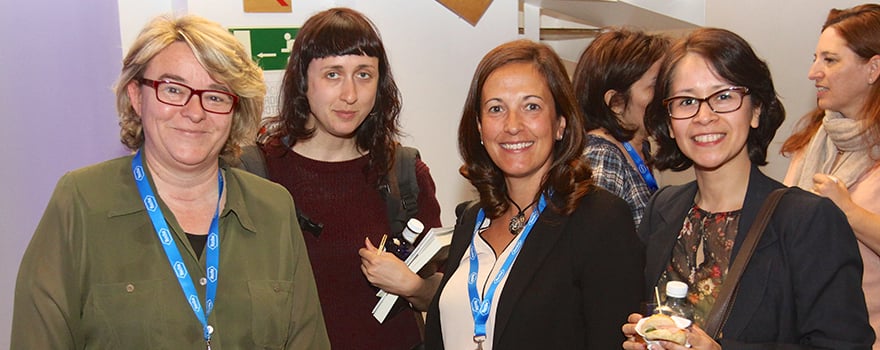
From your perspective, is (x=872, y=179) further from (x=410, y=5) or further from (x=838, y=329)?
(x=410, y=5)

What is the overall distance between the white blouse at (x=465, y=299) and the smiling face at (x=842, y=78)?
1.79 metres

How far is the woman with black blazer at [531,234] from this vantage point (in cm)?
196

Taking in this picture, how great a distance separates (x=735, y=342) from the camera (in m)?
1.82

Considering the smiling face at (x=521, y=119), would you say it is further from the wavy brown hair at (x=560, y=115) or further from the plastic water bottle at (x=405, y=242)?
the plastic water bottle at (x=405, y=242)

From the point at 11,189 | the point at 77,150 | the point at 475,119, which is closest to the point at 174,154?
the point at 475,119

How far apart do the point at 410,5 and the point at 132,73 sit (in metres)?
2.94

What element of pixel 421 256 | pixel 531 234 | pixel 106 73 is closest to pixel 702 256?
pixel 531 234

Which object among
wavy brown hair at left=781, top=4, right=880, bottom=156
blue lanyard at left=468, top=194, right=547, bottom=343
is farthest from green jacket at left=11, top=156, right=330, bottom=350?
wavy brown hair at left=781, top=4, right=880, bottom=156

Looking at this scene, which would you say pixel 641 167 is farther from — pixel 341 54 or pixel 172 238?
pixel 172 238

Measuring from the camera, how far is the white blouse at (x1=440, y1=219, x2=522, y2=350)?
2064 mm

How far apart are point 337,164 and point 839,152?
2.07 metres

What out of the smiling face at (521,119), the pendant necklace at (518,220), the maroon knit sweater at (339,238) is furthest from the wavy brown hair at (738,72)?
the maroon knit sweater at (339,238)

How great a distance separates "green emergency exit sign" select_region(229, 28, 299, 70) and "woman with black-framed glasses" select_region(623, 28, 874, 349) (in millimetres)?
2770

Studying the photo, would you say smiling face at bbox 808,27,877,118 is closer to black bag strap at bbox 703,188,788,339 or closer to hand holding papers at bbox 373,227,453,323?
black bag strap at bbox 703,188,788,339
